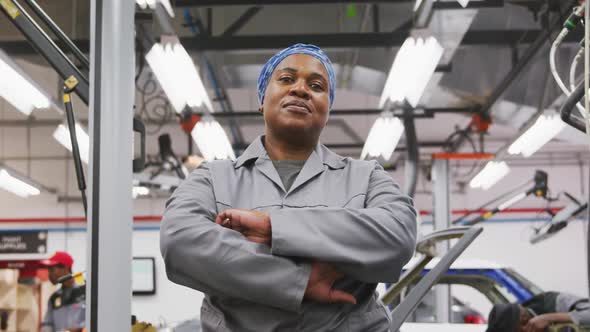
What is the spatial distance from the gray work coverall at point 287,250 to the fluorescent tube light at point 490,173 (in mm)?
8924

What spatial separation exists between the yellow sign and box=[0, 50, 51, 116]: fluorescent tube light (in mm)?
A: 2113

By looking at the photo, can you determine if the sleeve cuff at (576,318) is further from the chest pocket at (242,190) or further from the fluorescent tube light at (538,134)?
the fluorescent tube light at (538,134)

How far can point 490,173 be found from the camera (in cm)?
1081

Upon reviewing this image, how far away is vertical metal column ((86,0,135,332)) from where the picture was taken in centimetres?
255

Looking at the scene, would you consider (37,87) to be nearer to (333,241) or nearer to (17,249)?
(333,241)

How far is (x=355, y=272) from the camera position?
159 centimetres

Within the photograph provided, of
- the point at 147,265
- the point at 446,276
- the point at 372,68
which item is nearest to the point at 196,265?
the point at 446,276

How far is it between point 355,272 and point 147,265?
51.7 feet

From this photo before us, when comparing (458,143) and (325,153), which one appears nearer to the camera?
(325,153)

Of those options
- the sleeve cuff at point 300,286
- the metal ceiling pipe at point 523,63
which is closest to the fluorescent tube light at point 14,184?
the metal ceiling pipe at point 523,63

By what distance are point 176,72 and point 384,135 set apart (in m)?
3.77

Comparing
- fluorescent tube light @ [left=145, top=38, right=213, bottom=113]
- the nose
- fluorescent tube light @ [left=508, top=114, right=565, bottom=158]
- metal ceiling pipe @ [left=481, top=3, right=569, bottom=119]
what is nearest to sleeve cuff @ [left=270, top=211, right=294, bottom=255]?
the nose

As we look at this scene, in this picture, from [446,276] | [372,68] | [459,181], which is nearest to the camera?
[446,276]

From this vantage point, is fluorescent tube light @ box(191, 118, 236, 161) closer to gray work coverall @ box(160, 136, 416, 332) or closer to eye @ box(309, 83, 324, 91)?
eye @ box(309, 83, 324, 91)
